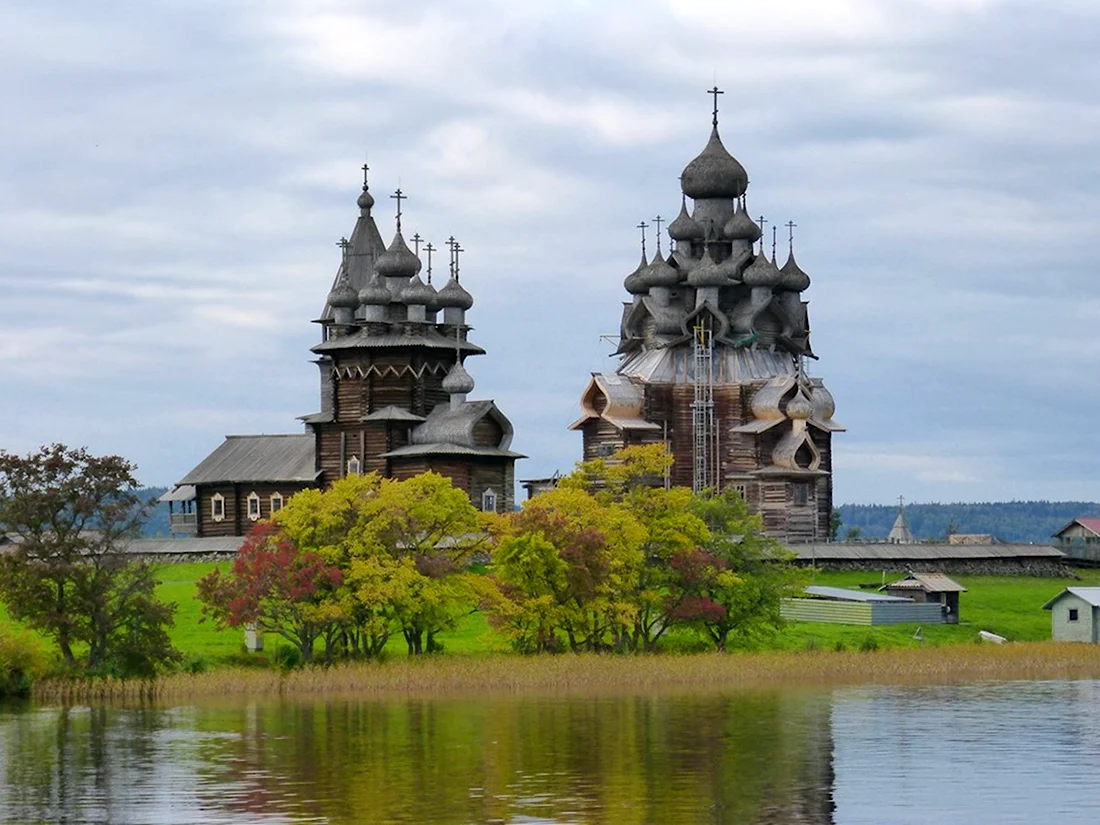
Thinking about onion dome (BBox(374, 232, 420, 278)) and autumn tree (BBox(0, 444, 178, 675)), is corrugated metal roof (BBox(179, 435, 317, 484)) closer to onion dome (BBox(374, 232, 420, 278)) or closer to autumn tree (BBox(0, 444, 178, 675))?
onion dome (BBox(374, 232, 420, 278))

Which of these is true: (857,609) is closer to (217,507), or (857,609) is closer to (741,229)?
(741,229)

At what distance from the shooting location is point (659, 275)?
4195 inches

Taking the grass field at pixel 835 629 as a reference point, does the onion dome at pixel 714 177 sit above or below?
above

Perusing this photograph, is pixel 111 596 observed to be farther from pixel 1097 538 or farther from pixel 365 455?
pixel 1097 538

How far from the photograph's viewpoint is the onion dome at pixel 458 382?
10219 cm

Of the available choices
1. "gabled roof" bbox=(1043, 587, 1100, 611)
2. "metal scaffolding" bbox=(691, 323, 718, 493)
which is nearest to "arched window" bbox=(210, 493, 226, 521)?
"metal scaffolding" bbox=(691, 323, 718, 493)

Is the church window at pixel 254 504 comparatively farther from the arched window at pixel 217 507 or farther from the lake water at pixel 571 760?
the lake water at pixel 571 760

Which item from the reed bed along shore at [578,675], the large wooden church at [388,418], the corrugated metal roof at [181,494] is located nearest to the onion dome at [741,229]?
the large wooden church at [388,418]

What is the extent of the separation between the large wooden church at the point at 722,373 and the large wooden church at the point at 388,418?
5.82 metres

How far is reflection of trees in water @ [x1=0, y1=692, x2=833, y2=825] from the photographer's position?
39.9 meters

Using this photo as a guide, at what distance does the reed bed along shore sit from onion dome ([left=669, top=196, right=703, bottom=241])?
37833 millimetres

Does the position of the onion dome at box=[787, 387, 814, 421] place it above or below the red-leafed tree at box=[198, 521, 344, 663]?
above

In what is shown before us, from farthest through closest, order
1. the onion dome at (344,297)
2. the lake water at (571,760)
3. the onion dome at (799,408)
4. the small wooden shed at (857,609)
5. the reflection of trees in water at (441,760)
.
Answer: the onion dome at (344,297) < the onion dome at (799,408) < the small wooden shed at (857,609) < the reflection of trees in water at (441,760) < the lake water at (571,760)

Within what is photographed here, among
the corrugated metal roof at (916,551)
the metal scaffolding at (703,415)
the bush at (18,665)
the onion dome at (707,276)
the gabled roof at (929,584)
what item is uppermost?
the onion dome at (707,276)
